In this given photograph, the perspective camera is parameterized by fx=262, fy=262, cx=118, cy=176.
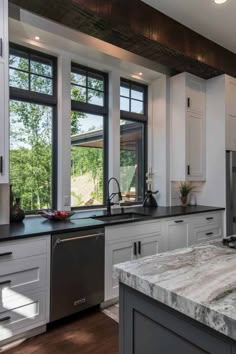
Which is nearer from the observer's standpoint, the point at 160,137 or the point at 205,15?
the point at 205,15

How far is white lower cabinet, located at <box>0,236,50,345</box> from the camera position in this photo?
6.53 feet

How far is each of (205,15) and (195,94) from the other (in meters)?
1.16

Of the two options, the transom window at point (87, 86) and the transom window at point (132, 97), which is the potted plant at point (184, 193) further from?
the transom window at point (87, 86)

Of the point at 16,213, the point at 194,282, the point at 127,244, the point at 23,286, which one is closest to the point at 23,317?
the point at 23,286

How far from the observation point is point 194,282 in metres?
1.00

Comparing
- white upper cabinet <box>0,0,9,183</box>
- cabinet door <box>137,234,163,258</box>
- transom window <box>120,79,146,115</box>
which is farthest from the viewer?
transom window <box>120,79,146,115</box>

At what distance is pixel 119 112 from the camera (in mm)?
3711

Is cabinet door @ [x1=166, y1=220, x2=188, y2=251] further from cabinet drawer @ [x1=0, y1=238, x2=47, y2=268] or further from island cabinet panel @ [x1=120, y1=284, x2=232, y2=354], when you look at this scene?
island cabinet panel @ [x1=120, y1=284, x2=232, y2=354]

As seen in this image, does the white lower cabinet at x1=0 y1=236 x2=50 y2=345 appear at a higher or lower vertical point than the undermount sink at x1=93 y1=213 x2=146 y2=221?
lower

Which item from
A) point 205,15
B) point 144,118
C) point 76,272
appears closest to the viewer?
point 76,272

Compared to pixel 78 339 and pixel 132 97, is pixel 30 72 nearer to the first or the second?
pixel 132 97

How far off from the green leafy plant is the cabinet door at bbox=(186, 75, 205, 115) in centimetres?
112

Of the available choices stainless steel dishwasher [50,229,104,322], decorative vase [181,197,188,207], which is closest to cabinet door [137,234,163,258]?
stainless steel dishwasher [50,229,104,322]

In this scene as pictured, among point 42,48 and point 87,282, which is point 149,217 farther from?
point 42,48
